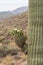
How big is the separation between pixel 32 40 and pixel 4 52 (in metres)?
11.1

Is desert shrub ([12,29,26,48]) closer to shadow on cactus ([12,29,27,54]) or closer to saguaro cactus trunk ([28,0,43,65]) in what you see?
shadow on cactus ([12,29,27,54])

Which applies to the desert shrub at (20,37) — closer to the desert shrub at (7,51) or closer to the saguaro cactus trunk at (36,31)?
the desert shrub at (7,51)

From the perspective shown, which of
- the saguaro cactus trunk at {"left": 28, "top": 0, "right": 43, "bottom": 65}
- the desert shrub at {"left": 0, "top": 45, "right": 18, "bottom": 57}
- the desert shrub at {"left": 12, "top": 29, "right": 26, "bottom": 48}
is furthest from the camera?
the desert shrub at {"left": 0, "top": 45, "right": 18, "bottom": 57}

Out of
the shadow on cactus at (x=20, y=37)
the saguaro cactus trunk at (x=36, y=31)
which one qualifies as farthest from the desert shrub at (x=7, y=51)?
the saguaro cactus trunk at (x=36, y=31)

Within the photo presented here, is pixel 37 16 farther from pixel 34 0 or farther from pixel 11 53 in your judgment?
pixel 11 53

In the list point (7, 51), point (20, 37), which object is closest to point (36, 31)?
point (20, 37)

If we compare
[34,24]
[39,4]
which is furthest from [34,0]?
[34,24]

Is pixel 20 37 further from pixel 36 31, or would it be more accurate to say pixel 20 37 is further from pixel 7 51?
pixel 36 31

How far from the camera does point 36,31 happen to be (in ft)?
11.4

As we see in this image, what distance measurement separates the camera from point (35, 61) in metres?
3.52

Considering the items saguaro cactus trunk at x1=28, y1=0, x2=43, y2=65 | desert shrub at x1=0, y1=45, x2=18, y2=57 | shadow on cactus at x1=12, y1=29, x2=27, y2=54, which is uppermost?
saguaro cactus trunk at x1=28, y1=0, x2=43, y2=65

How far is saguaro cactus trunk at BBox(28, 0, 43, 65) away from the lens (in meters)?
3.42

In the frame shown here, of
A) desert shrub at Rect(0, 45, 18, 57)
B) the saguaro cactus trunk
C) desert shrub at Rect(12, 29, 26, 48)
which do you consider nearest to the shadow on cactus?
desert shrub at Rect(12, 29, 26, 48)

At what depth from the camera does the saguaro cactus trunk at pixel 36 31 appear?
11.2 feet
